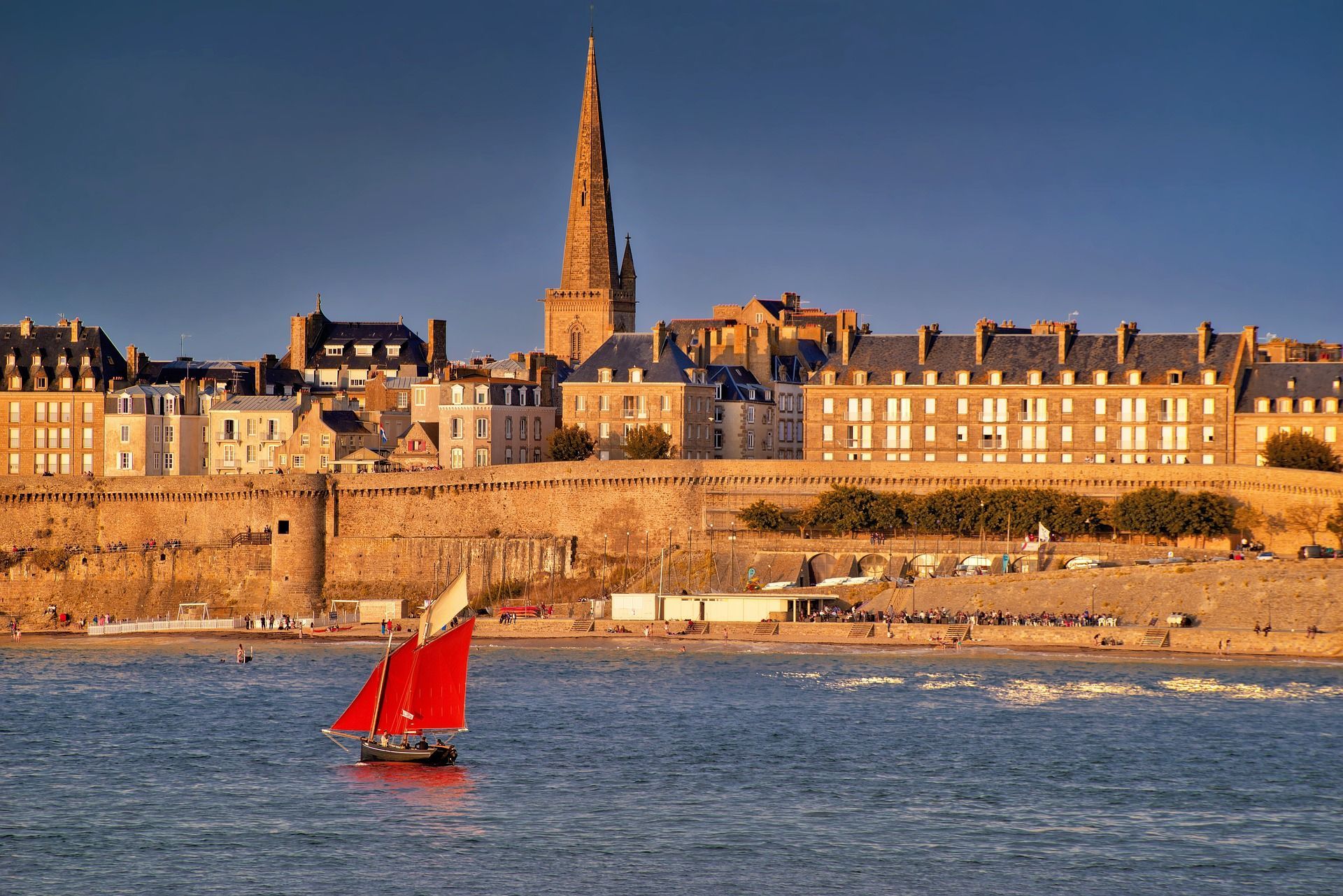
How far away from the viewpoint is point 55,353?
9012cm

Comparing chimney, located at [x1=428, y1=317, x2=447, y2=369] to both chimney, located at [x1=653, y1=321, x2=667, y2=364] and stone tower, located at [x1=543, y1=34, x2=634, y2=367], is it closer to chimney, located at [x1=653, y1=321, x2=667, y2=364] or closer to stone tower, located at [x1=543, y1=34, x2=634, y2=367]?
stone tower, located at [x1=543, y1=34, x2=634, y2=367]

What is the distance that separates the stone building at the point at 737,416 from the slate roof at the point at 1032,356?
661 centimetres

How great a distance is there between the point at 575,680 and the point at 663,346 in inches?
1166

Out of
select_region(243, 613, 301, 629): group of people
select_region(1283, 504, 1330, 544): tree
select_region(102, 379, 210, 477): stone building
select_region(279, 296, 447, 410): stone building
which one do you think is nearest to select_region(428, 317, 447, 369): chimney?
select_region(279, 296, 447, 410): stone building

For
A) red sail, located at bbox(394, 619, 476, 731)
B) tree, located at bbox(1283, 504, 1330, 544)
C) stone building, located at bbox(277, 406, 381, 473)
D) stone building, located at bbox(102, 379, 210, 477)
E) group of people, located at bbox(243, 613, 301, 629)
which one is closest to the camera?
red sail, located at bbox(394, 619, 476, 731)

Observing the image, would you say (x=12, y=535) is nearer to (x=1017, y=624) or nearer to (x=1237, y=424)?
(x=1017, y=624)

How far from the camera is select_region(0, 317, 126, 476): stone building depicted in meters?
88.6

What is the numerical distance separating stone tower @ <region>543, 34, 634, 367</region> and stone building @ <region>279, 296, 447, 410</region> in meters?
6.65

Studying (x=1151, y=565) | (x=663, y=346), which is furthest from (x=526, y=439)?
(x=1151, y=565)

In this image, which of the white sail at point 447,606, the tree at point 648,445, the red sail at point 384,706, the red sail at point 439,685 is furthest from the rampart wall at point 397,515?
the white sail at point 447,606

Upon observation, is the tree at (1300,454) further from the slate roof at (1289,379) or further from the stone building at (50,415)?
the stone building at (50,415)

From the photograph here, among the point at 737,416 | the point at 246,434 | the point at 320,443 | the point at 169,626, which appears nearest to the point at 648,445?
the point at 737,416

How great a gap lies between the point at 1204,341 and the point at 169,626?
3970 cm

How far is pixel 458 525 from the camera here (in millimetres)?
78875
